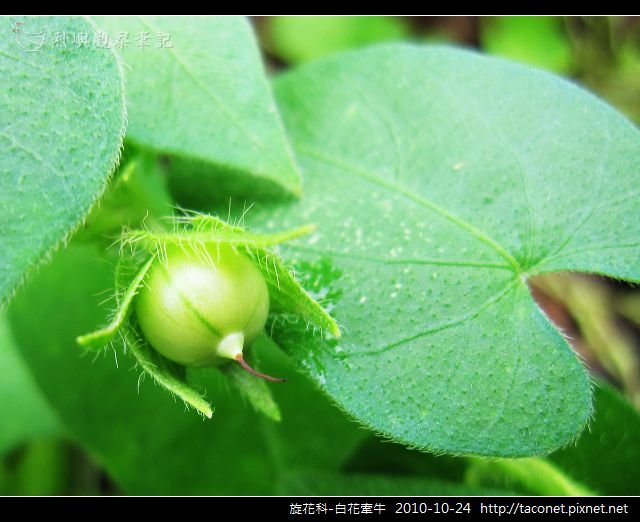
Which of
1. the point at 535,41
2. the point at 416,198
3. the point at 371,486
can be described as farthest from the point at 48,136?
the point at 535,41

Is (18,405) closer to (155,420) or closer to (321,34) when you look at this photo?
(155,420)

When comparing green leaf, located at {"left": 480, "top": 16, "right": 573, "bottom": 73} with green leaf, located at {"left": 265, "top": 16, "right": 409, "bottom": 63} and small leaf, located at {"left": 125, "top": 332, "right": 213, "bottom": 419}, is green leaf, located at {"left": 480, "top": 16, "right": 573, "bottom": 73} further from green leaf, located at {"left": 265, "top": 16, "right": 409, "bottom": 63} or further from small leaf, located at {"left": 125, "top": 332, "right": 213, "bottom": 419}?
small leaf, located at {"left": 125, "top": 332, "right": 213, "bottom": 419}

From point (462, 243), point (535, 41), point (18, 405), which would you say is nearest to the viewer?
point (462, 243)

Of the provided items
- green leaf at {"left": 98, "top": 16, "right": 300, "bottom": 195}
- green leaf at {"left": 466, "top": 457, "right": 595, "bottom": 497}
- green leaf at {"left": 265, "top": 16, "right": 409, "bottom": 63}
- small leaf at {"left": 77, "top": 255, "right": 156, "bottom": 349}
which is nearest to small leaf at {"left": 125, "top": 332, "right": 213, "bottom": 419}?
A: small leaf at {"left": 77, "top": 255, "right": 156, "bottom": 349}

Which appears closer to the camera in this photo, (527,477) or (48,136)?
(48,136)

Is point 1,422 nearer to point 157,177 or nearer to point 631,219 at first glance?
point 157,177

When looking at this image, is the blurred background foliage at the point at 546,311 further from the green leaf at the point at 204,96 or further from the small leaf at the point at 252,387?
the green leaf at the point at 204,96
